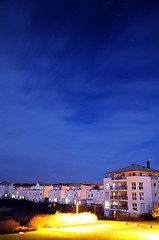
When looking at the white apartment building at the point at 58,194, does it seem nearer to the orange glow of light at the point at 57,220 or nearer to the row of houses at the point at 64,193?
the row of houses at the point at 64,193

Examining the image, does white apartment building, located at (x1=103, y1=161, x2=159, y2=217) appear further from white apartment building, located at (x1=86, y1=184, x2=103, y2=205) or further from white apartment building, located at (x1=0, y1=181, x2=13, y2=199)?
white apartment building, located at (x1=0, y1=181, x2=13, y2=199)

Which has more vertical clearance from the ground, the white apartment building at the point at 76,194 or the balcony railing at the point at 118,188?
the balcony railing at the point at 118,188

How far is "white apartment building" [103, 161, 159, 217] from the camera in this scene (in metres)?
39.6

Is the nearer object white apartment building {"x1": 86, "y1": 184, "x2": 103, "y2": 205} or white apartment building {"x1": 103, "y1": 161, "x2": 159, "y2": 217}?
white apartment building {"x1": 103, "y1": 161, "x2": 159, "y2": 217}

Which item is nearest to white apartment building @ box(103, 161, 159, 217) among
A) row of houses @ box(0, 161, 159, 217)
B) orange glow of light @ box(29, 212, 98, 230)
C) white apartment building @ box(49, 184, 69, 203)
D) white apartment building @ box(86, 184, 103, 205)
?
row of houses @ box(0, 161, 159, 217)

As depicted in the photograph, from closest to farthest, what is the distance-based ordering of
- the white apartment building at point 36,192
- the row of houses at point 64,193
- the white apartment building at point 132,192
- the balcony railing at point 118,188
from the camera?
the white apartment building at point 132,192
the balcony railing at point 118,188
the row of houses at point 64,193
the white apartment building at point 36,192

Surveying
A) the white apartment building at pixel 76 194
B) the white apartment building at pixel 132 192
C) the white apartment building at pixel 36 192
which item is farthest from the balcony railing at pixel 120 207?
the white apartment building at pixel 36 192

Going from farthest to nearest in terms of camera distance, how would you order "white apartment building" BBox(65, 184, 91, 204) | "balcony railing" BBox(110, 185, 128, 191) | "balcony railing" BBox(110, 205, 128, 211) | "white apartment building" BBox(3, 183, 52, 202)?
"white apartment building" BBox(3, 183, 52, 202), "white apartment building" BBox(65, 184, 91, 204), "balcony railing" BBox(110, 185, 128, 191), "balcony railing" BBox(110, 205, 128, 211)

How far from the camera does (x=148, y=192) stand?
132ft

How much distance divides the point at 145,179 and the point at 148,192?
2.02 metres

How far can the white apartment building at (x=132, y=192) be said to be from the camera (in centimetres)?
3956

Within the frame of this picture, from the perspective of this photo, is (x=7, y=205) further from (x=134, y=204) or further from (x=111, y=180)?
(x=134, y=204)

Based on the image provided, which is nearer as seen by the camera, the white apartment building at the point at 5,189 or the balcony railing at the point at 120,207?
the balcony railing at the point at 120,207

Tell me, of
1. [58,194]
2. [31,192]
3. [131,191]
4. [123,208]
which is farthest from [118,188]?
[31,192]
